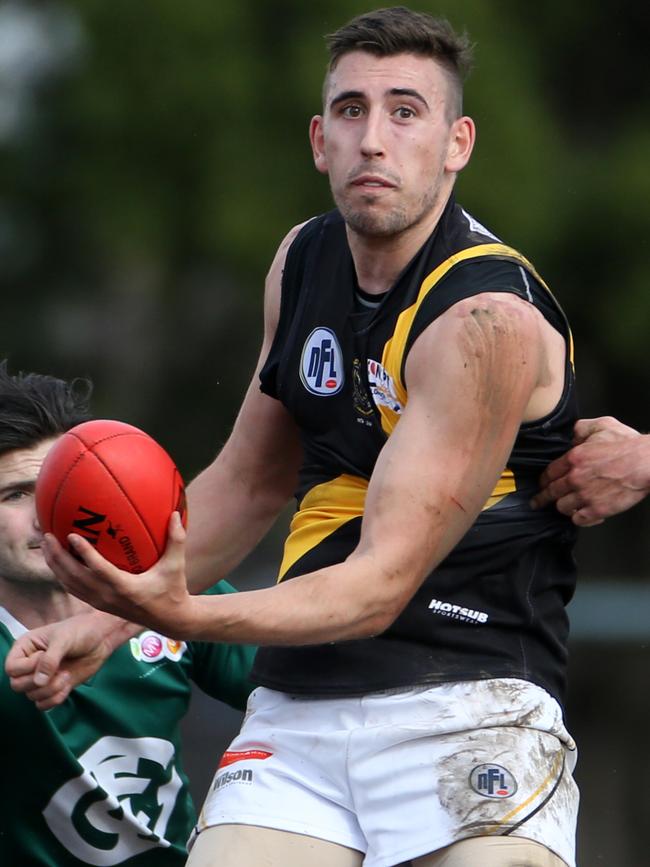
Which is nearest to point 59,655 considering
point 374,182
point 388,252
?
point 388,252

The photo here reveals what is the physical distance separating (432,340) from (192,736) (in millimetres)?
4787

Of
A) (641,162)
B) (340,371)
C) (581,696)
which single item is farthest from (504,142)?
(340,371)

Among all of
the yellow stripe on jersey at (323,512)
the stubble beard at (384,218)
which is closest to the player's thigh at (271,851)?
the yellow stripe on jersey at (323,512)

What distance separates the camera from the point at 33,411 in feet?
16.3

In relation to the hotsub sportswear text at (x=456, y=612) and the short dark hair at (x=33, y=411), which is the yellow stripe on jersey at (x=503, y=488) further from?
the short dark hair at (x=33, y=411)

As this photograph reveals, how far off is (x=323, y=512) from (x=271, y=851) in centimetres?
86

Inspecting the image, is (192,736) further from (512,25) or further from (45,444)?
(512,25)

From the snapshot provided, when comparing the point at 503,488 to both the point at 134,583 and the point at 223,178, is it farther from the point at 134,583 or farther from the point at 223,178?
the point at 223,178

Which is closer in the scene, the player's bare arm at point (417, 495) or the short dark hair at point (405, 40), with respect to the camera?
the player's bare arm at point (417, 495)

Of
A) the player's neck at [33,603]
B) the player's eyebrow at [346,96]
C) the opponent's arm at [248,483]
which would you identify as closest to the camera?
the player's eyebrow at [346,96]

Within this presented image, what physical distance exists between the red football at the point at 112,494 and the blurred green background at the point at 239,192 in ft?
17.7

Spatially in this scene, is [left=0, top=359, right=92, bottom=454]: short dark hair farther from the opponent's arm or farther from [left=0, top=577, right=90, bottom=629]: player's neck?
the opponent's arm

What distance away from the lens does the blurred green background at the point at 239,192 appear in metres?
9.12

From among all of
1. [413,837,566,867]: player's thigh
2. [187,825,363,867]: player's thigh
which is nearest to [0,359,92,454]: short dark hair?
[187,825,363,867]: player's thigh
